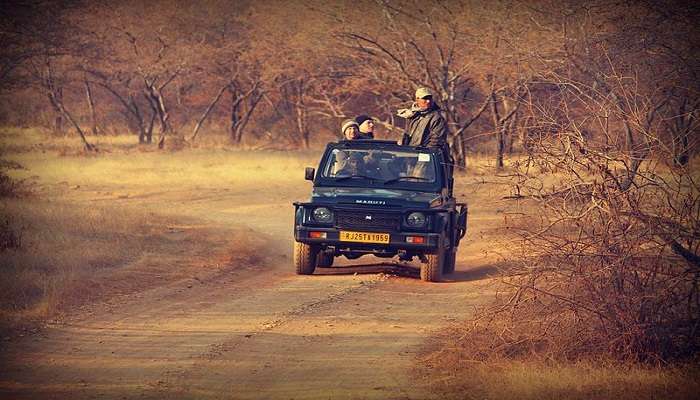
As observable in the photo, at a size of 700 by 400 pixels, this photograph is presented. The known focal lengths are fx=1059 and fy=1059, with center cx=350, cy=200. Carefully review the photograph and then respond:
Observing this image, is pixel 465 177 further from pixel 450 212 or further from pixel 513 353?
pixel 513 353

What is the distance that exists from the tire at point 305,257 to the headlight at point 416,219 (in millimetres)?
1257

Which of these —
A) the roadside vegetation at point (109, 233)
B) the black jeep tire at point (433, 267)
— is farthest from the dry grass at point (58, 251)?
the black jeep tire at point (433, 267)

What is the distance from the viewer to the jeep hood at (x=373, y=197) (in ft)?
39.7

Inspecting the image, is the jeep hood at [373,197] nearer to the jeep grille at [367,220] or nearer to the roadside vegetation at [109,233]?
the jeep grille at [367,220]

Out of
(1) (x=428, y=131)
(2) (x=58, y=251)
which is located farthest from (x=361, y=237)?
(2) (x=58, y=251)

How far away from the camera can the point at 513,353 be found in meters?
7.85

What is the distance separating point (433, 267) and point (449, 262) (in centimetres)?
119

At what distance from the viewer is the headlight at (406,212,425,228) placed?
1199 centimetres

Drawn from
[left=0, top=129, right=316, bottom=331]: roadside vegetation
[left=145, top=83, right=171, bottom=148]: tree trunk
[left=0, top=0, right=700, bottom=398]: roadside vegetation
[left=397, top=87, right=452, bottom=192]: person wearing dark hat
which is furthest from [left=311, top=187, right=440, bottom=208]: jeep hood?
[left=145, top=83, right=171, bottom=148]: tree trunk

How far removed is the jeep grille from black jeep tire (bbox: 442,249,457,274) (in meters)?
1.34

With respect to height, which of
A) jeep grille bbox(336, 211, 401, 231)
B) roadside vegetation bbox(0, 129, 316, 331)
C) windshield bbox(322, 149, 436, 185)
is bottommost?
roadside vegetation bbox(0, 129, 316, 331)

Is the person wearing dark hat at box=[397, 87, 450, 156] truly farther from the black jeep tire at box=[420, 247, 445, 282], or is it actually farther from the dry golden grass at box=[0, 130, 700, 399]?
the black jeep tire at box=[420, 247, 445, 282]

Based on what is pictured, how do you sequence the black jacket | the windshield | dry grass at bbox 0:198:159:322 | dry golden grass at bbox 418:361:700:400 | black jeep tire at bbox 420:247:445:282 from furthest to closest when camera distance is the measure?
the black jacket, the windshield, black jeep tire at bbox 420:247:445:282, dry grass at bbox 0:198:159:322, dry golden grass at bbox 418:361:700:400

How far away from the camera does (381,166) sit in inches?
511
